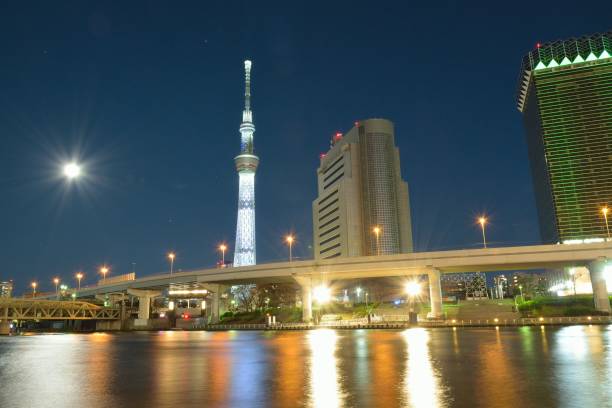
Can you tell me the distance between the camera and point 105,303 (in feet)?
443

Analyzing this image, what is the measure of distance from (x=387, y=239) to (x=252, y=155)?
60.1 meters

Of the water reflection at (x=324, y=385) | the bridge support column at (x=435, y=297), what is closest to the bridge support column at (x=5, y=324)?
the bridge support column at (x=435, y=297)

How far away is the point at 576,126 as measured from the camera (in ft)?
520

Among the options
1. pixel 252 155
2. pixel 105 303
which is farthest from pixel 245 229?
pixel 105 303

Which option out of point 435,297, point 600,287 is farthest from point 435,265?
point 600,287

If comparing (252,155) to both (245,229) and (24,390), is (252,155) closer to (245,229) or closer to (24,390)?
(245,229)

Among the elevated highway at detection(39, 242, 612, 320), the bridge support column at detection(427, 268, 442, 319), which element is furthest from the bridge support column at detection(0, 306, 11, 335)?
the bridge support column at detection(427, 268, 442, 319)

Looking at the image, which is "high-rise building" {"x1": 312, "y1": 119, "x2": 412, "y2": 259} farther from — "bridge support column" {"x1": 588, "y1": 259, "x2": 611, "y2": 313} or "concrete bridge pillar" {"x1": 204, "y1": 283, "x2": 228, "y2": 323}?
"bridge support column" {"x1": 588, "y1": 259, "x2": 611, "y2": 313}

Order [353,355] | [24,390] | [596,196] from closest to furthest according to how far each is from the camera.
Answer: [24,390], [353,355], [596,196]

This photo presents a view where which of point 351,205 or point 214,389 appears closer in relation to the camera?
point 214,389

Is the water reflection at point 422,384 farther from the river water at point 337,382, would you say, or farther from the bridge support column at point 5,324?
the bridge support column at point 5,324

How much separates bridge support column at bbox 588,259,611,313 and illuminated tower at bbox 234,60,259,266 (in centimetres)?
11290

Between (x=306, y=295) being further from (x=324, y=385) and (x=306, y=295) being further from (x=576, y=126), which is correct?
(x=576, y=126)

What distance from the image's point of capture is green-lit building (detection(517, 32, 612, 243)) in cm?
15488
